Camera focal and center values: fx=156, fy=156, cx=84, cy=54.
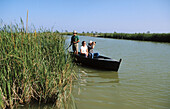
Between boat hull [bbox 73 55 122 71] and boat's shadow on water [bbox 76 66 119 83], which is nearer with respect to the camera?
boat's shadow on water [bbox 76 66 119 83]

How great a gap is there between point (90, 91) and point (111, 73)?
2332 millimetres

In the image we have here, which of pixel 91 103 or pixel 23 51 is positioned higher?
pixel 23 51

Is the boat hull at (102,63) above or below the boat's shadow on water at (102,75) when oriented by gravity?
above

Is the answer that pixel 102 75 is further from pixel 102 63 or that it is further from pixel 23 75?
pixel 23 75

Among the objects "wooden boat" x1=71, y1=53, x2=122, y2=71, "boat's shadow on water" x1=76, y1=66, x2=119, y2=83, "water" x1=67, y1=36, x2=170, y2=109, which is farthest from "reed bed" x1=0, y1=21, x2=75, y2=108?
"wooden boat" x1=71, y1=53, x2=122, y2=71

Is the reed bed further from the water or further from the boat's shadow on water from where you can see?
the boat's shadow on water

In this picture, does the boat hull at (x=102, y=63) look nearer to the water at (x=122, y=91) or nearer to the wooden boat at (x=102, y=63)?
the wooden boat at (x=102, y=63)

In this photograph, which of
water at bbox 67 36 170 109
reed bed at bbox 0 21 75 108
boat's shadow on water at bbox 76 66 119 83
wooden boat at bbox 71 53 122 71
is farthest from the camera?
wooden boat at bbox 71 53 122 71

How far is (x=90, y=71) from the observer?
7.03 m

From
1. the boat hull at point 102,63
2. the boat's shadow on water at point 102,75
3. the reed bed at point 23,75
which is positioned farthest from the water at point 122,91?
the reed bed at point 23,75

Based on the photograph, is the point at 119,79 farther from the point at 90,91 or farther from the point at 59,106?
the point at 59,106

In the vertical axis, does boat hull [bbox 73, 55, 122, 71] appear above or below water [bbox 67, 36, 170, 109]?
above

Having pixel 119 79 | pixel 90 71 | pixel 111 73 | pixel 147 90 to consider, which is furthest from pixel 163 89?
pixel 90 71

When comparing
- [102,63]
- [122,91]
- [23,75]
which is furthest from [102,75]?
[23,75]
